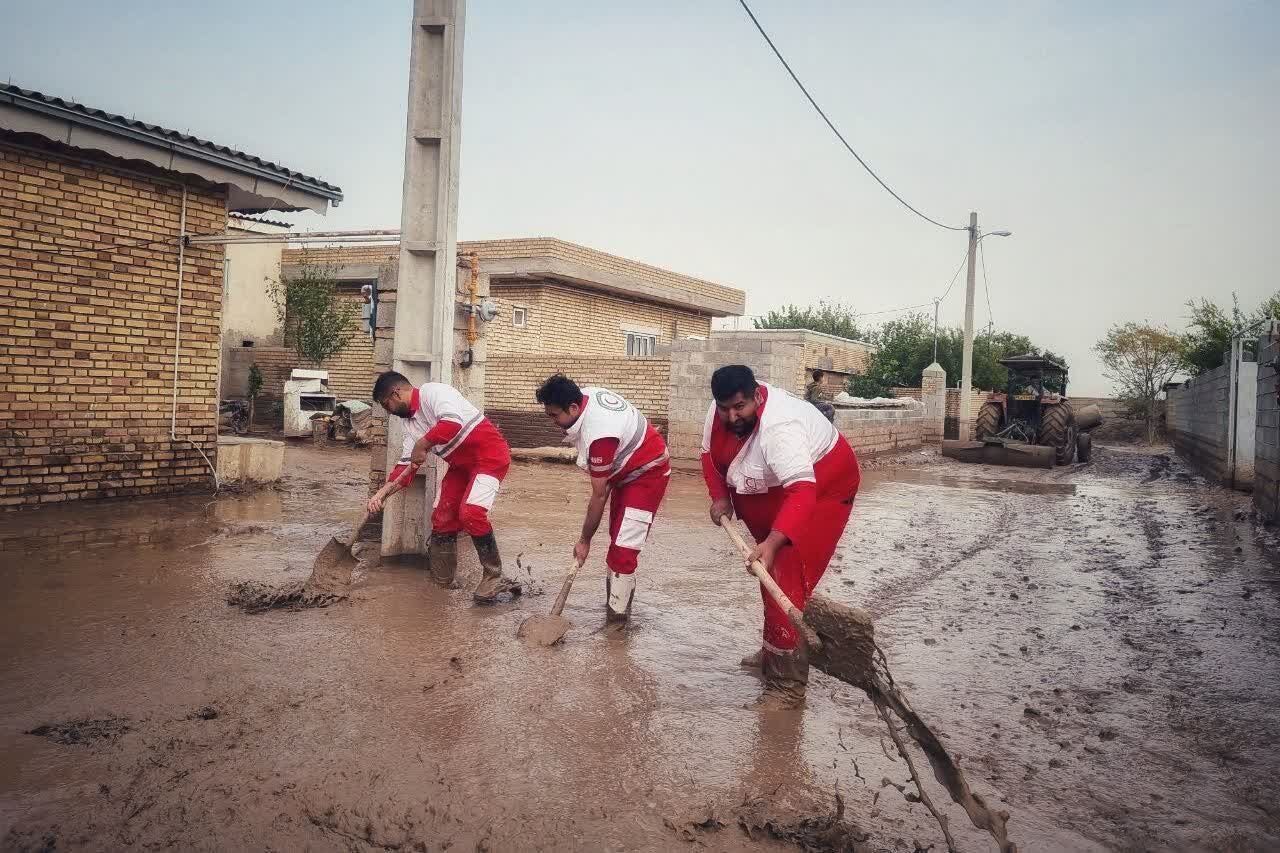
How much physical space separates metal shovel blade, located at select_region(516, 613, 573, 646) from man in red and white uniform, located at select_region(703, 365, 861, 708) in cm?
108

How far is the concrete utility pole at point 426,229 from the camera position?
641cm

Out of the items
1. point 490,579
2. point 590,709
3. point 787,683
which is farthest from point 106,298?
point 787,683

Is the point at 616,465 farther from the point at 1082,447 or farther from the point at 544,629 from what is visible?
the point at 1082,447

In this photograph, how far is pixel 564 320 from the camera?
772 inches

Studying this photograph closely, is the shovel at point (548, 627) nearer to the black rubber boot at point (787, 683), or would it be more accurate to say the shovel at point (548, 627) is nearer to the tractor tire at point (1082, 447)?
the black rubber boot at point (787, 683)

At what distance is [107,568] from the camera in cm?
588

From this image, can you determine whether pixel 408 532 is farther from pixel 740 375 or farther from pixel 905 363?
pixel 905 363

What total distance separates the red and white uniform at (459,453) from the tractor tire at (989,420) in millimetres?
14115

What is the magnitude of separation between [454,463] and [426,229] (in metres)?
1.88

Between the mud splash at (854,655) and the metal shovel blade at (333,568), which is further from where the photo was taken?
the metal shovel blade at (333,568)

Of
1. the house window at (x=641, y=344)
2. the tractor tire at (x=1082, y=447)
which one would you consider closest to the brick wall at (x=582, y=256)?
the house window at (x=641, y=344)

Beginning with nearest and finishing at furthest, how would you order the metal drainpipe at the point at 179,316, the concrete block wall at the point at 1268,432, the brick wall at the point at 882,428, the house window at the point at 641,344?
the metal drainpipe at the point at 179,316, the concrete block wall at the point at 1268,432, the brick wall at the point at 882,428, the house window at the point at 641,344

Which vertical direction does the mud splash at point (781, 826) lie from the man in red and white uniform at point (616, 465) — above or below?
below

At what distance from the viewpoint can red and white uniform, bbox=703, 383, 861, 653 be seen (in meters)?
3.76
